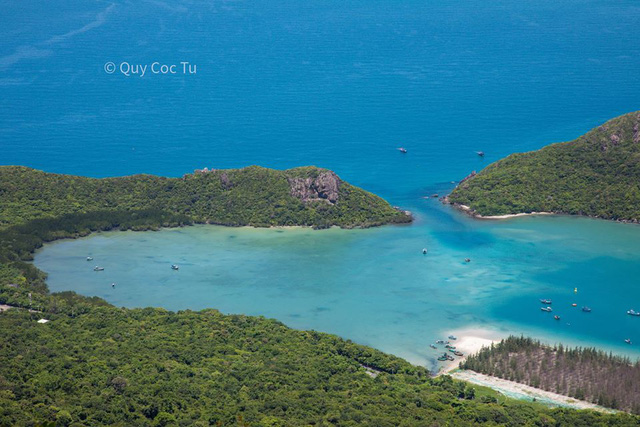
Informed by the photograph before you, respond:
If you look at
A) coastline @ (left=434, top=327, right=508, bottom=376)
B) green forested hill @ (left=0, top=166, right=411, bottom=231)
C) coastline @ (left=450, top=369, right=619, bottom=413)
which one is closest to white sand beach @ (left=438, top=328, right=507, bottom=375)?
coastline @ (left=434, top=327, right=508, bottom=376)

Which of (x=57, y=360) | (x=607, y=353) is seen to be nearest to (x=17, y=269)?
(x=57, y=360)

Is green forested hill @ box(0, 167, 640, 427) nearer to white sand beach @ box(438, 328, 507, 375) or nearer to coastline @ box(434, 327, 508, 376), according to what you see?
coastline @ box(434, 327, 508, 376)

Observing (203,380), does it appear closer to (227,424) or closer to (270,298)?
(227,424)

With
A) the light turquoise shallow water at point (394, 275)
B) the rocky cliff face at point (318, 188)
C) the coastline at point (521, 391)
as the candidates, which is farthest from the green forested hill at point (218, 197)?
the coastline at point (521, 391)

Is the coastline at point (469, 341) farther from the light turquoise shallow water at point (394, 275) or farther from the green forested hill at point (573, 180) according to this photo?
the green forested hill at point (573, 180)

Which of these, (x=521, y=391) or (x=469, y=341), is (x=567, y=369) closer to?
(x=521, y=391)
